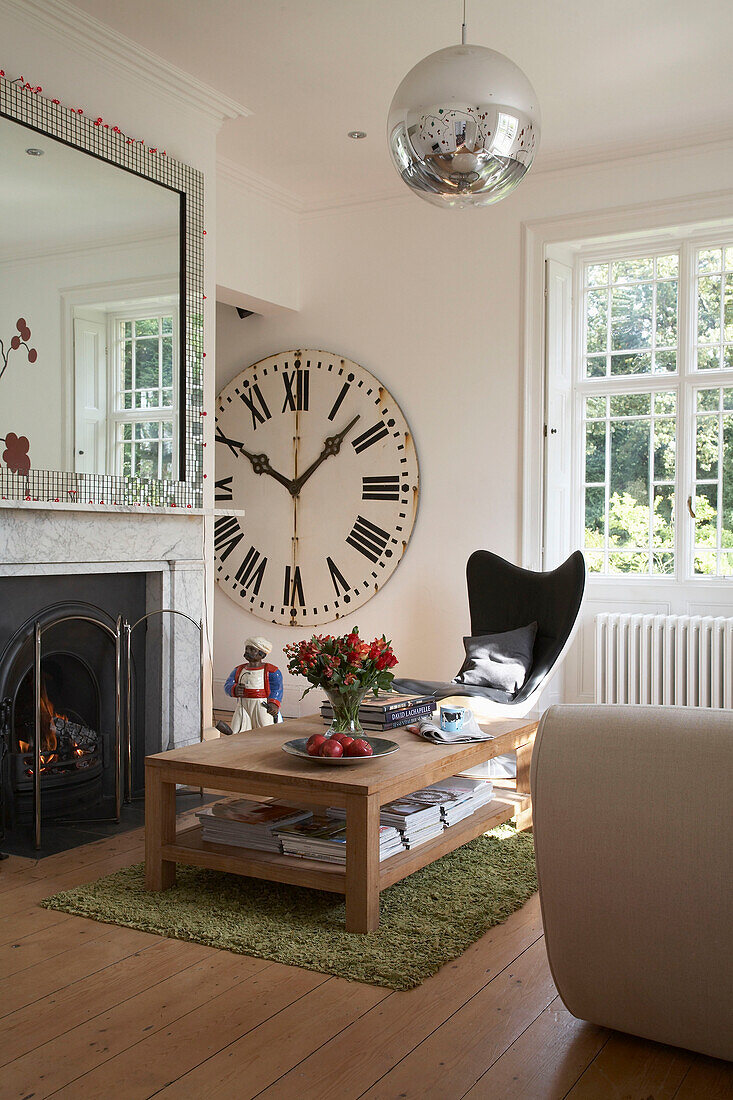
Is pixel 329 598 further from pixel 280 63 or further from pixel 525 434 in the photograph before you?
pixel 280 63

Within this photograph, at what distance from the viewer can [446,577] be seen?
5262 millimetres

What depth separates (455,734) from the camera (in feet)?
10.1

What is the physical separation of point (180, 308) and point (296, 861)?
2422 mm

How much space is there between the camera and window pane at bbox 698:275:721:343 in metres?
4.89

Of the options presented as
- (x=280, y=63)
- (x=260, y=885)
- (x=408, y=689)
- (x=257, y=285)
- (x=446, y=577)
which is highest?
(x=280, y=63)

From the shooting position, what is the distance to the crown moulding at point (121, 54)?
3.46 meters

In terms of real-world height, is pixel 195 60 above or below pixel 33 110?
above

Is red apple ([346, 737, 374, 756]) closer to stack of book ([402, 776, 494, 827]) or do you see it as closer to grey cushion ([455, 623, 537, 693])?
stack of book ([402, 776, 494, 827])

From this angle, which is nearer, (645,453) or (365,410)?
(645,453)

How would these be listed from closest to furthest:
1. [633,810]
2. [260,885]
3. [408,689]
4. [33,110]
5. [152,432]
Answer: [633,810] → [260,885] → [33,110] → [152,432] → [408,689]

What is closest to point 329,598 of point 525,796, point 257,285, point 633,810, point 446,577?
point 446,577

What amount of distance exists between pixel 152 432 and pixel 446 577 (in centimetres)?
190

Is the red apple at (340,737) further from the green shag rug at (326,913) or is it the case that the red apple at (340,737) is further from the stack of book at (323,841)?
the green shag rug at (326,913)

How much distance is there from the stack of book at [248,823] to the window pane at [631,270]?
11.2 ft
